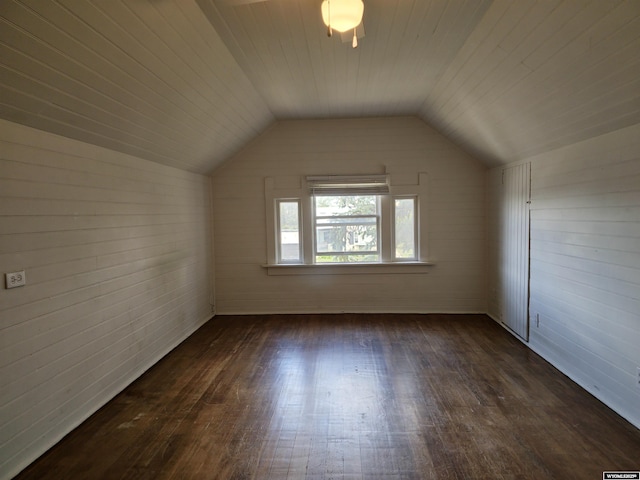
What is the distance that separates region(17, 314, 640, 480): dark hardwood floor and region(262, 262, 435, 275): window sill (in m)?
1.36

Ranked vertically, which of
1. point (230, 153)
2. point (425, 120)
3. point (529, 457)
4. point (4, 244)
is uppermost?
point (425, 120)

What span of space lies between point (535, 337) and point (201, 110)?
13.6 feet

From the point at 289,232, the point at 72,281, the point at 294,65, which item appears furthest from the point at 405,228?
the point at 72,281

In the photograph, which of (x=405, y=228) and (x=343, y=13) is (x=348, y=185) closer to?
(x=405, y=228)

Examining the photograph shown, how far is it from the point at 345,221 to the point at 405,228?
2.94 ft

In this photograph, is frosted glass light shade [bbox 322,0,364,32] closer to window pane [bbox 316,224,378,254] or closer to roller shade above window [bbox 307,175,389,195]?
roller shade above window [bbox 307,175,389,195]

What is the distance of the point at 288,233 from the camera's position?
17.3 feet

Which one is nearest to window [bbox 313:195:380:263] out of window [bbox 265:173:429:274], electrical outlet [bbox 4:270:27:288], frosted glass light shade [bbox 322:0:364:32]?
window [bbox 265:173:429:274]

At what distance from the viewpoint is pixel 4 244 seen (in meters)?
1.97

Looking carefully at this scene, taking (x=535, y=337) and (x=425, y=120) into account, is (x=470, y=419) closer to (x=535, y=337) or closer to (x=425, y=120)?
(x=535, y=337)

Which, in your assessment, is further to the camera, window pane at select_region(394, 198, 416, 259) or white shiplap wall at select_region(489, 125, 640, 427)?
→ window pane at select_region(394, 198, 416, 259)

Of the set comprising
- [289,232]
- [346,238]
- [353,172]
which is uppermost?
[353,172]

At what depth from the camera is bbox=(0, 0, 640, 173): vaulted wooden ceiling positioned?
1.81 metres

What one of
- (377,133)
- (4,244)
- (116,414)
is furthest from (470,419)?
(377,133)
